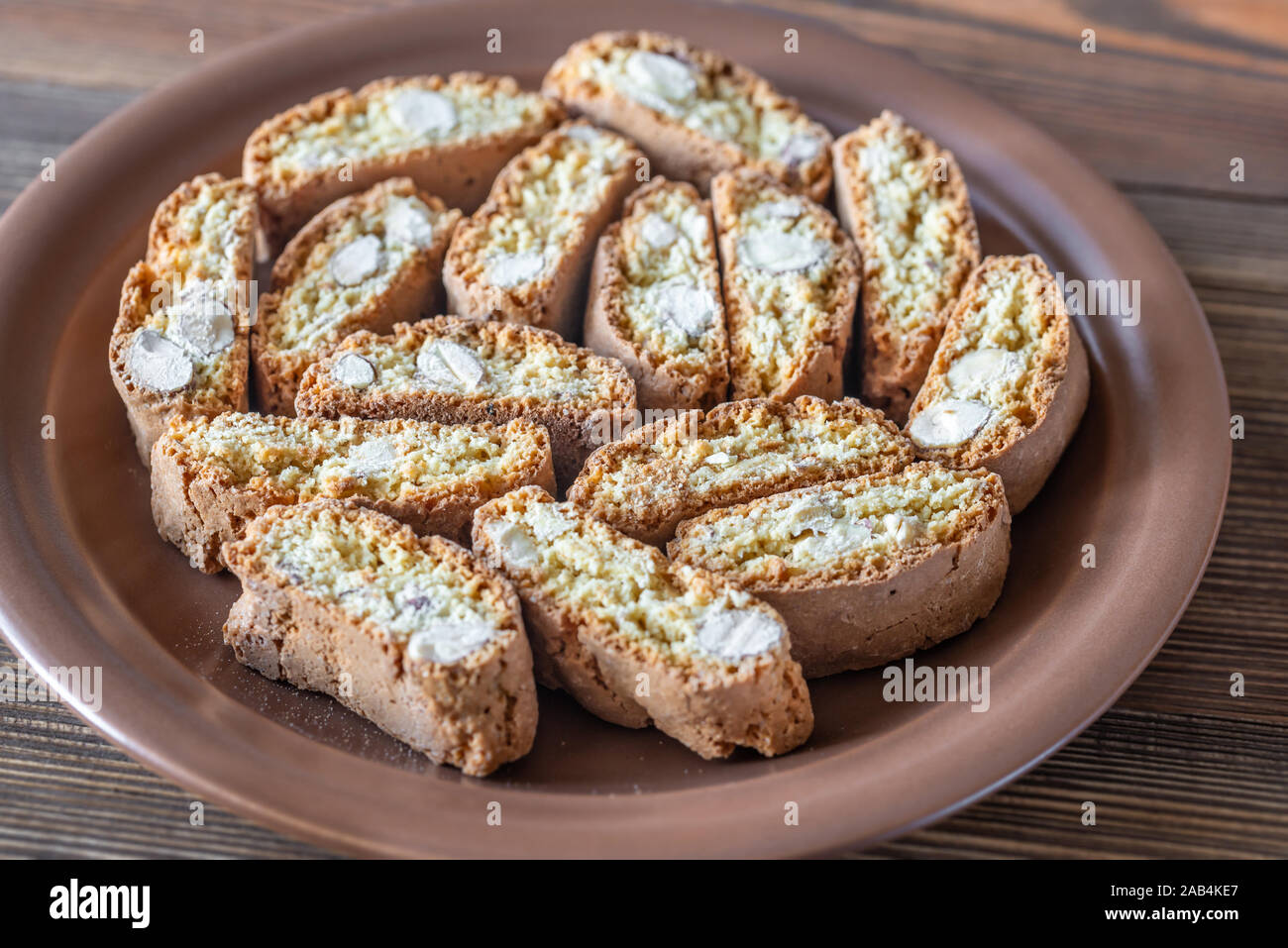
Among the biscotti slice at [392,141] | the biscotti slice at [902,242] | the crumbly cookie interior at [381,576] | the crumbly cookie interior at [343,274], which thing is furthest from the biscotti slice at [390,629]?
the biscotti slice at [902,242]

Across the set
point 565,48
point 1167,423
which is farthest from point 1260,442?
point 565,48

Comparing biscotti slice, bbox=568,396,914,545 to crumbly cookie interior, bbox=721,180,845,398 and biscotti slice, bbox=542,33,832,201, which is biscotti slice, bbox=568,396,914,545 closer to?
crumbly cookie interior, bbox=721,180,845,398

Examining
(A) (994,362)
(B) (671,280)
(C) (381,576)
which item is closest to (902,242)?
(A) (994,362)

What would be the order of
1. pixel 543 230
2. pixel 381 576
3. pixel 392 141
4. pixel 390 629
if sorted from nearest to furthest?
pixel 390 629, pixel 381 576, pixel 543 230, pixel 392 141

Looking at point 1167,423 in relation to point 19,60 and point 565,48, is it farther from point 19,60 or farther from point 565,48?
point 19,60

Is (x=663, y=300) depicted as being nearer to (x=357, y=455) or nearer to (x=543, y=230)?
(x=543, y=230)

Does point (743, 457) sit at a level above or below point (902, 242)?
below

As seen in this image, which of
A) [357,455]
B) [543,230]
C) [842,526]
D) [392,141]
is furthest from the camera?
[392,141]
